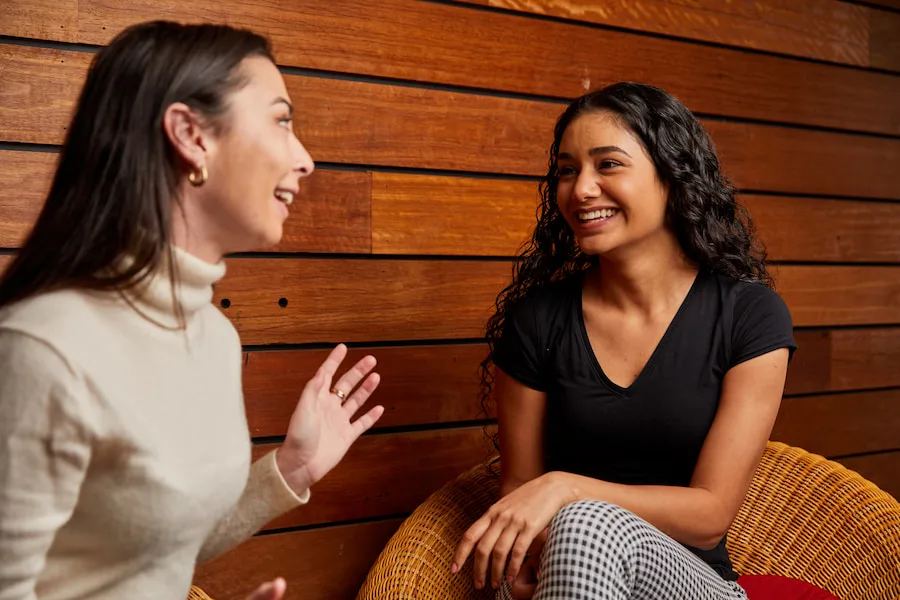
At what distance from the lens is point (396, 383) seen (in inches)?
88.9

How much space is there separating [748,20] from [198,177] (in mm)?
2172

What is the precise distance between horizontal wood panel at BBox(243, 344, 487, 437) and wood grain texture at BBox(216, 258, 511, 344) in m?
0.04

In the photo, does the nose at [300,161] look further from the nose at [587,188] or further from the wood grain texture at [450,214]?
the wood grain texture at [450,214]

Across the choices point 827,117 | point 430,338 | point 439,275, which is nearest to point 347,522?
point 430,338

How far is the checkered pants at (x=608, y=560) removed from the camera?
145cm

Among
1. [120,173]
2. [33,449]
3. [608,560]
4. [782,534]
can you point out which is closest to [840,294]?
[782,534]

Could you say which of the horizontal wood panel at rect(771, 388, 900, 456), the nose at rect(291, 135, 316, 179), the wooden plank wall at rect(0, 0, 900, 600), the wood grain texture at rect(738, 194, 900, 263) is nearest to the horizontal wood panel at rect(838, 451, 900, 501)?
the horizontal wood panel at rect(771, 388, 900, 456)

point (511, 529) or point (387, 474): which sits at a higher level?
→ point (511, 529)

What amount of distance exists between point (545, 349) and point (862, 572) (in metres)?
0.86

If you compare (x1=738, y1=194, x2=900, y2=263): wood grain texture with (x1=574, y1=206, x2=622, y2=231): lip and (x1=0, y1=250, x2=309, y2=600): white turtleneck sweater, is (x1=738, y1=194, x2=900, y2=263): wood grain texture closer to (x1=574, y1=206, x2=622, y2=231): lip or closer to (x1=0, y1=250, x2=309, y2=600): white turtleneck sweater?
(x1=574, y1=206, x2=622, y2=231): lip

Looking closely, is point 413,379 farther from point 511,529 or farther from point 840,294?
point 840,294

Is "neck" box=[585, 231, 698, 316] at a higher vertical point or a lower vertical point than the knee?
higher

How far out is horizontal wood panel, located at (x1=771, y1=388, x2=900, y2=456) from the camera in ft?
9.52

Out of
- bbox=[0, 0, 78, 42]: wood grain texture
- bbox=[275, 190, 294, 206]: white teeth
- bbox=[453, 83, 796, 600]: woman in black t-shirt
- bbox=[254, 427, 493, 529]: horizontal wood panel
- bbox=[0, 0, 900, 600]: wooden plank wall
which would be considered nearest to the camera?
bbox=[275, 190, 294, 206]: white teeth
